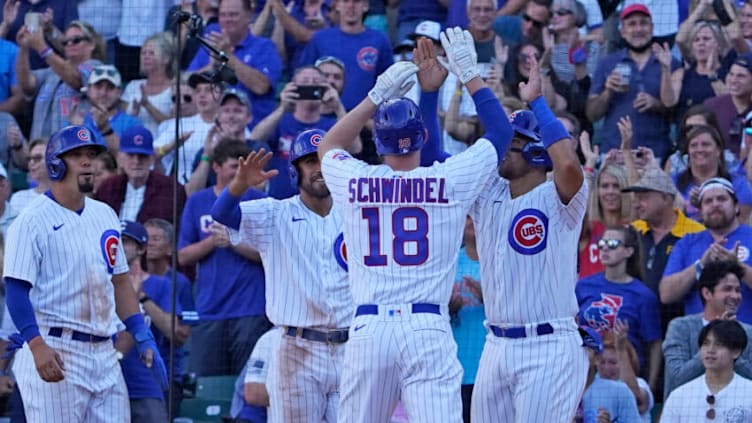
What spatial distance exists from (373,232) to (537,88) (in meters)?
1.02

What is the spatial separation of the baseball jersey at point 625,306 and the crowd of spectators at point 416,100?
0.01 meters

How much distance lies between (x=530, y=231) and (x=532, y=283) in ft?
0.76

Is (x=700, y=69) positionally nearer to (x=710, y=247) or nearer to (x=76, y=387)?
(x=710, y=247)

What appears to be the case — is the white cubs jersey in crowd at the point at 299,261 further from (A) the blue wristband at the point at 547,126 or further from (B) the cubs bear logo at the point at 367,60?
(B) the cubs bear logo at the point at 367,60

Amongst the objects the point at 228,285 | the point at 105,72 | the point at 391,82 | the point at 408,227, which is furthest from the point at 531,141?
the point at 105,72

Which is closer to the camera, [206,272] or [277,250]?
[277,250]

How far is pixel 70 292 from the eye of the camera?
264 inches

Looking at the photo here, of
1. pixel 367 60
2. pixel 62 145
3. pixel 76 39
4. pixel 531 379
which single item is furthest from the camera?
pixel 76 39

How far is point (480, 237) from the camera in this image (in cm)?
629

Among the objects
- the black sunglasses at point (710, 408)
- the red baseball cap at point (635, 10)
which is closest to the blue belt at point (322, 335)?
the black sunglasses at point (710, 408)

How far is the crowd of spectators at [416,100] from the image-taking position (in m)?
8.47

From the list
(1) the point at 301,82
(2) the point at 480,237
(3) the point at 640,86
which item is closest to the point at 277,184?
(1) the point at 301,82

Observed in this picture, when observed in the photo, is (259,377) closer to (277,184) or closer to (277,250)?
(277,250)

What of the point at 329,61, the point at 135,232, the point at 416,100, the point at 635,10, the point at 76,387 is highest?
the point at 635,10
